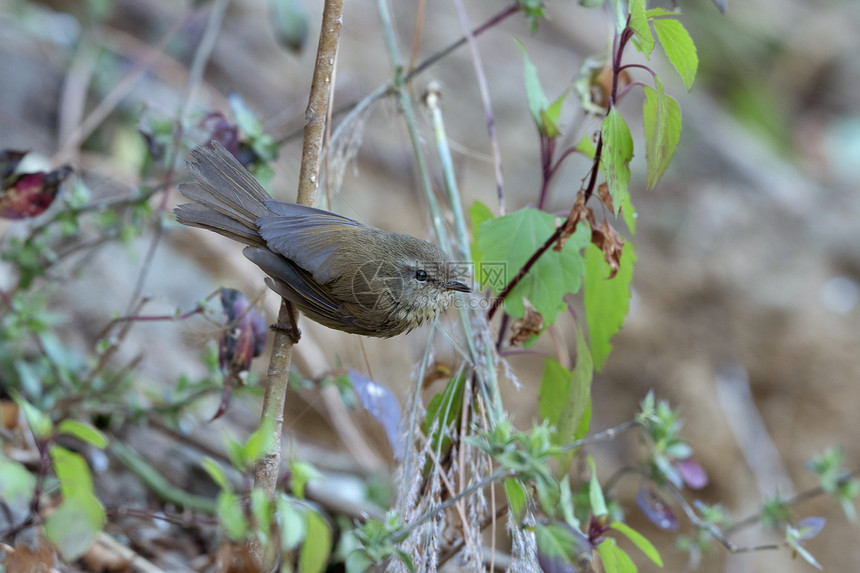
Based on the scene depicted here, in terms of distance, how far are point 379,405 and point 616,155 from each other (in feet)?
3.56

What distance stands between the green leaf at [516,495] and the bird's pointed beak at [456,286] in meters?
0.80

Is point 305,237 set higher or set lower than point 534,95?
lower

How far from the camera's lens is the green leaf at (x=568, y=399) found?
2094 millimetres

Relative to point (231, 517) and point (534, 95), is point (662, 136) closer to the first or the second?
point (534, 95)

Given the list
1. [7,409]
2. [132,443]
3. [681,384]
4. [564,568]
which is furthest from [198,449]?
[681,384]

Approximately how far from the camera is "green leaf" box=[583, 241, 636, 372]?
84.7 inches

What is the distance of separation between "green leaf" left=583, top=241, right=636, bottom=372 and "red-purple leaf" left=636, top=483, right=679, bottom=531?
59cm

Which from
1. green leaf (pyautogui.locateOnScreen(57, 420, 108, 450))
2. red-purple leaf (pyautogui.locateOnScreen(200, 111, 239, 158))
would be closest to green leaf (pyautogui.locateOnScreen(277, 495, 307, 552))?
green leaf (pyautogui.locateOnScreen(57, 420, 108, 450))

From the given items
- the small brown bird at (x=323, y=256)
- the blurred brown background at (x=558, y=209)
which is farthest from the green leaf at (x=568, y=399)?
the blurred brown background at (x=558, y=209)

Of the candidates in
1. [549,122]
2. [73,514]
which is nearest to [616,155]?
[549,122]

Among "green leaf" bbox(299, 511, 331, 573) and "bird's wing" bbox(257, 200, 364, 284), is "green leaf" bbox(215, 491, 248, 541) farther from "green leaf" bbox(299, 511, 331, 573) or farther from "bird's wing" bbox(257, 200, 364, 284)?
"bird's wing" bbox(257, 200, 364, 284)

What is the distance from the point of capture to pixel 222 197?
7.64 ft

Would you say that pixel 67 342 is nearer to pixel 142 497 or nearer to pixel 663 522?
pixel 142 497

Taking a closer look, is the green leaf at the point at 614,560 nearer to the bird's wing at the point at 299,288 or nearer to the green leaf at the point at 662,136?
the green leaf at the point at 662,136
